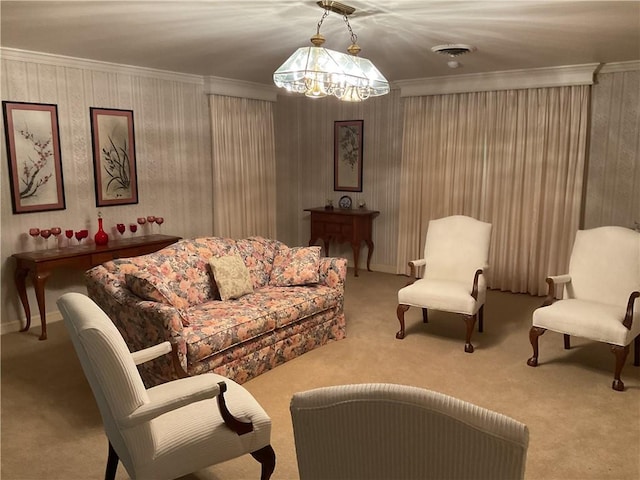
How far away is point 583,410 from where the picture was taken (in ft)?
10.1

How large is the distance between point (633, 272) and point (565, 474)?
6.41ft

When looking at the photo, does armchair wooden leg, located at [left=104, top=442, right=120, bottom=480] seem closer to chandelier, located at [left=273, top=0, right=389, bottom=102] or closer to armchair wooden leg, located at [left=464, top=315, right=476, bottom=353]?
chandelier, located at [left=273, top=0, right=389, bottom=102]

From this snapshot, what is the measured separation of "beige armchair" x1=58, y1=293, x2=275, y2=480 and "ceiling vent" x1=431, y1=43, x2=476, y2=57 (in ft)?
10.5

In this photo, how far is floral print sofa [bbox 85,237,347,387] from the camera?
10.2 ft

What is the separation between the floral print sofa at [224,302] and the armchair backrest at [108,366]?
93 cm

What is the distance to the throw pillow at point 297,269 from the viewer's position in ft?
14.0

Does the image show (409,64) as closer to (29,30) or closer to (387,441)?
(29,30)

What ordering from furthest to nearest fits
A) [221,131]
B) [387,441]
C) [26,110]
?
[221,131], [26,110], [387,441]

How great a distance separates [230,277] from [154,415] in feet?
6.59

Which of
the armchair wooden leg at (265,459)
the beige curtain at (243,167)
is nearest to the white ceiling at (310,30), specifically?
the beige curtain at (243,167)

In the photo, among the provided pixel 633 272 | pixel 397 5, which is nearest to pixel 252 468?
pixel 397 5

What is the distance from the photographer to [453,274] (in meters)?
4.59

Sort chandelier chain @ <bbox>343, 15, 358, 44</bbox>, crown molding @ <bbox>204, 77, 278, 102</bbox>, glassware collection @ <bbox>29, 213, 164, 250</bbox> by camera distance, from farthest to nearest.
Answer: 1. crown molding @ <bbox>204, 77, 278, 102</bbox>
2. glassware collection @ <bbox>29, 213, 164, 250</bbox>
3. chandelier chain @ <bbox>343, 15, 358, 44</bbox>

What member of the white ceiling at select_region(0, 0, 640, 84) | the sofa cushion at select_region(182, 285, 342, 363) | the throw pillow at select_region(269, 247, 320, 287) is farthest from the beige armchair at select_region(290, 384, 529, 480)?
the throw pillow at select_region(269, 247, 320, 287)
